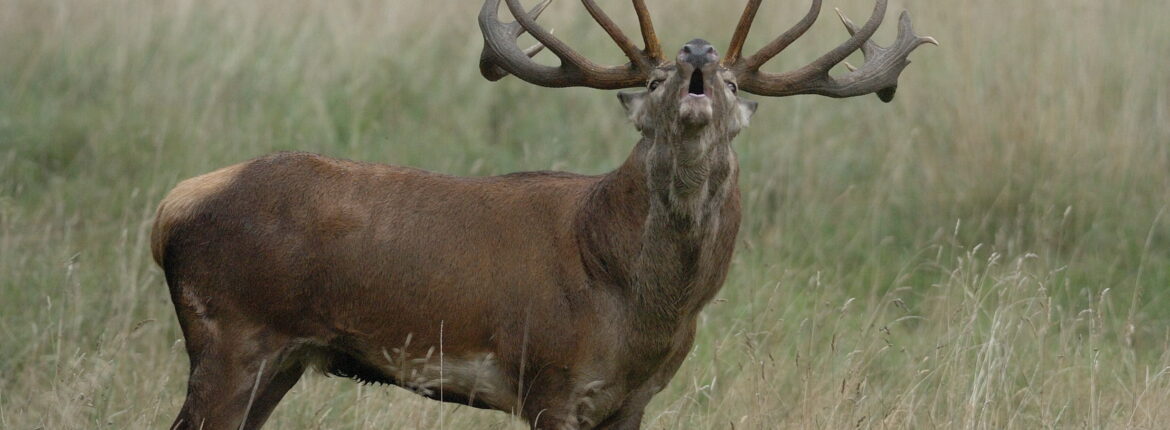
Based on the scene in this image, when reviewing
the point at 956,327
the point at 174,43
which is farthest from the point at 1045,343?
the point at 174,43

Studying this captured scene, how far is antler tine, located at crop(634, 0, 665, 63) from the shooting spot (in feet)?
16.2

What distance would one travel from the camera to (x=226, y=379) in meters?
4.96

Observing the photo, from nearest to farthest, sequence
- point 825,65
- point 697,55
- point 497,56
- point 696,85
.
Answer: point 697,55
point 696,85
point 825,65
point 497,56

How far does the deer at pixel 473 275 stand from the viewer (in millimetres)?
4902

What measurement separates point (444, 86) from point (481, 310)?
5.14 meters

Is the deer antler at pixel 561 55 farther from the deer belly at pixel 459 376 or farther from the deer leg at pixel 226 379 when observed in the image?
the deer leg at pixel 226 379

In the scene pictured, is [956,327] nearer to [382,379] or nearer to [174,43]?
[382,379]

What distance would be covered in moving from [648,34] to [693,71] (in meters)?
0.52

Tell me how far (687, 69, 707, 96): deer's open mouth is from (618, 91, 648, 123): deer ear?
25 cm

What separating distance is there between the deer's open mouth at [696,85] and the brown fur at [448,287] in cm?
28

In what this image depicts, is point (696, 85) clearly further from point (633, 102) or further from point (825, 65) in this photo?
point (825, 65)

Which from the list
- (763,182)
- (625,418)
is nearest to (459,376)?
(625,418)

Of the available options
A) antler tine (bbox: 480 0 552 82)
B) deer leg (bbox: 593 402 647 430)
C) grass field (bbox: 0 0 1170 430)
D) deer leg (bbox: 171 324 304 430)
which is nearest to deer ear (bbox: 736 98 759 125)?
antler tine (bbox: 480 0 552 82)

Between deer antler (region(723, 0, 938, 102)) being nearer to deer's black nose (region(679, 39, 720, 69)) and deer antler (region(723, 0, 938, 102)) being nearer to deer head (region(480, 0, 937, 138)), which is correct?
deer head (region(480, 0, 937, 138))
